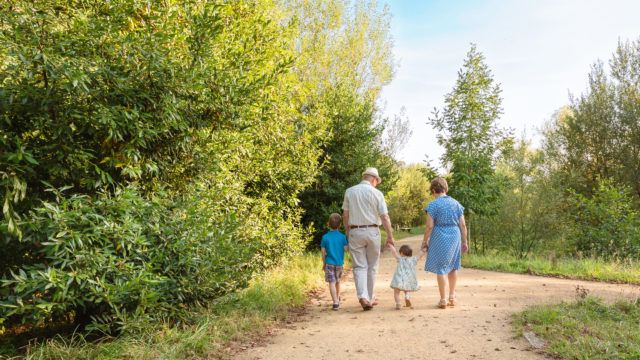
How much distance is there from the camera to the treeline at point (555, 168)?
622 inches

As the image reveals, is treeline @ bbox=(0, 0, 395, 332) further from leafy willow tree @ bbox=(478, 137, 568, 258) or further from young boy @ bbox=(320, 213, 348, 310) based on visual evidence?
leafy willow tree @ bbox=(478, 137, 568, 258)

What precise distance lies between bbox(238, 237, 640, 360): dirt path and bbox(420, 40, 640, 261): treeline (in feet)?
21.8

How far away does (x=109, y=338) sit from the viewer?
16.9ft

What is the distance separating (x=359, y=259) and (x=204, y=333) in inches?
117

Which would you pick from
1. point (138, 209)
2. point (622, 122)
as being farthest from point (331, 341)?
point (622, 122)

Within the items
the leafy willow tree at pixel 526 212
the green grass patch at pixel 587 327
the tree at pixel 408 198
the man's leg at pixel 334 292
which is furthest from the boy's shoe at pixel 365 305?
the tree at pixel 408 198

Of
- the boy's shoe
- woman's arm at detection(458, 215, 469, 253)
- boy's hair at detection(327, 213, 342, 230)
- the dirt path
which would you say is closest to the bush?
the dirt path

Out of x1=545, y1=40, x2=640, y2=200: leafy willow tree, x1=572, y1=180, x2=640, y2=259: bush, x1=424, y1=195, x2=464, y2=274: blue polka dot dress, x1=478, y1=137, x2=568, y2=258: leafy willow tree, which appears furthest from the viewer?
x1=545, y1=40, x2=640, y2=200: leafy willow tree

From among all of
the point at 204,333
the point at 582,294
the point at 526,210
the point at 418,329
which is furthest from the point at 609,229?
the point at 204,333

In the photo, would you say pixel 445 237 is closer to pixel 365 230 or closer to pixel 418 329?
pixel 365 230

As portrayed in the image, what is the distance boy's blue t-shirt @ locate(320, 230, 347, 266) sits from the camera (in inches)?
308

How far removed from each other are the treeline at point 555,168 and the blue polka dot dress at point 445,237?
330 inches

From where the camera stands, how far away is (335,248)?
7852mm

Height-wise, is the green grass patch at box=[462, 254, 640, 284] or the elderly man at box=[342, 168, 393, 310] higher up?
the elderly man at box=[342, 168, 393, 310]
